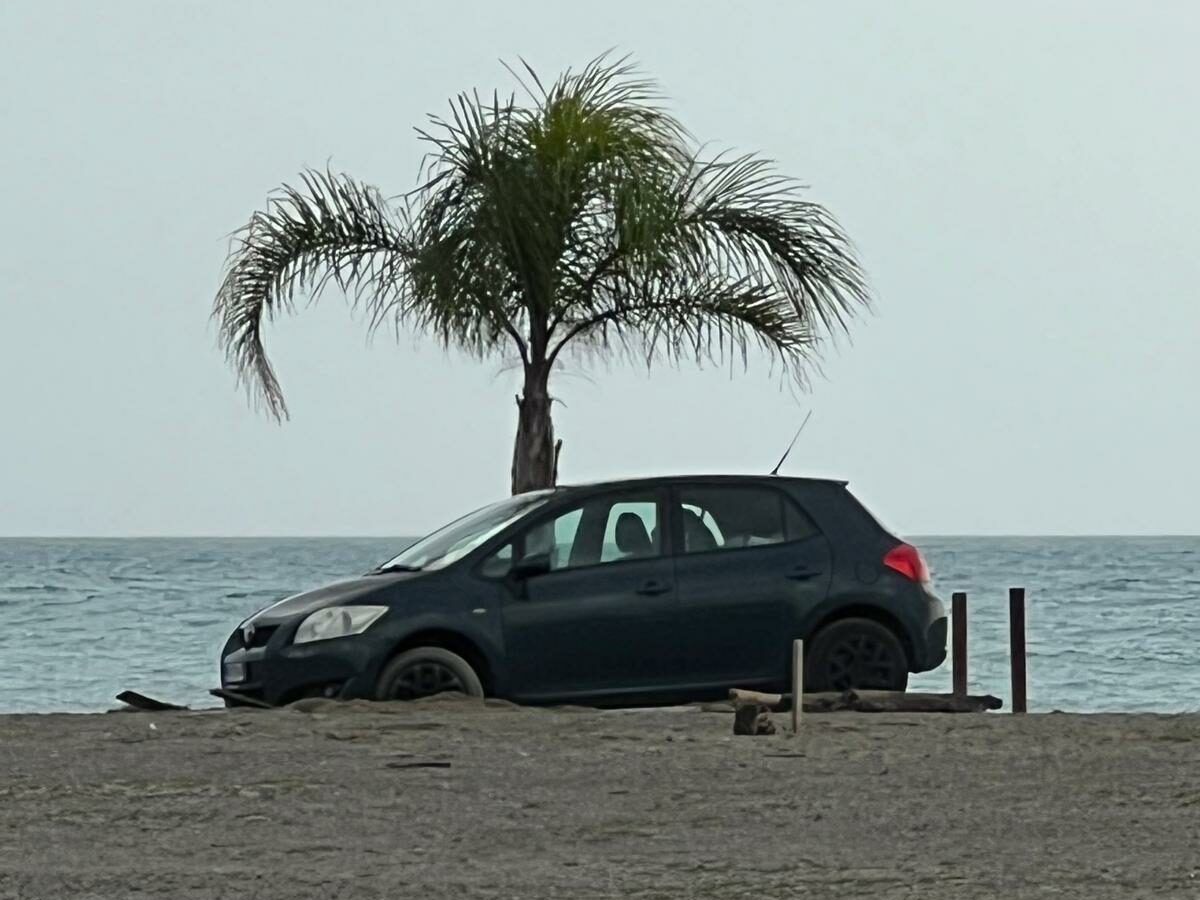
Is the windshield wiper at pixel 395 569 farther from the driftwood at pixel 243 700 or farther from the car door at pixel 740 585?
the car door at pixel 740 585

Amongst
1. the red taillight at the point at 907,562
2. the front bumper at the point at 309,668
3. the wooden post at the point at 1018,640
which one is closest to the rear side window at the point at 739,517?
the red taillight at the point at 907,562

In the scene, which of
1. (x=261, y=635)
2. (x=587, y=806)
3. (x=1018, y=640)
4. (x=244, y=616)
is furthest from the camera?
(x=244, y=616)

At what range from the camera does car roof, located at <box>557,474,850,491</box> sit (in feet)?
48.8

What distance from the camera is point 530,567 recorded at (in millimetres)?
14359

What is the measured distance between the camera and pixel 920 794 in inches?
408

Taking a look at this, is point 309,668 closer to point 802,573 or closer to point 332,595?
point 332,595

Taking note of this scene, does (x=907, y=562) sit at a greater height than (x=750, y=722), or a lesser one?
greater

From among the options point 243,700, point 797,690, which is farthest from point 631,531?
point 243,700

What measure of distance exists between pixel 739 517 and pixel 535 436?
371 centimetres

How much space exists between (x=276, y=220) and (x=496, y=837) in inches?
416

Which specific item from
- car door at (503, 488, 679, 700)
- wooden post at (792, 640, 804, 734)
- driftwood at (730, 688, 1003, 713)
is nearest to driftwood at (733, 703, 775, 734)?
wooden post at (792, 640, 804, 734)

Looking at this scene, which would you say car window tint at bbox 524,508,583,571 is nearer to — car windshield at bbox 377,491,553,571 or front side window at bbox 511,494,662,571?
front side window at bbox 511,494,662,571

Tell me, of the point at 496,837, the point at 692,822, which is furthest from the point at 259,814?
the point at 692,822

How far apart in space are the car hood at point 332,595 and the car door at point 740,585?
1727 mm
